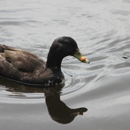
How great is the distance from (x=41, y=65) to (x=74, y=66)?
107cm

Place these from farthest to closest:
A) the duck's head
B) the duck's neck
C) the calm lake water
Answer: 1. the duck's neck
2. the duck's head
3. the calm lake water

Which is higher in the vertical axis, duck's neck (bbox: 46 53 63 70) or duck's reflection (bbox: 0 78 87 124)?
duck's neck (bbox: 46 53 63 70)

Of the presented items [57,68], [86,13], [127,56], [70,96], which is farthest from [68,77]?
[86,13]

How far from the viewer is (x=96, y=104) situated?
779 centimetres

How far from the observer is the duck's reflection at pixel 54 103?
732 centimetres

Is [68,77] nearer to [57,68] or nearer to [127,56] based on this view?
[57,68]

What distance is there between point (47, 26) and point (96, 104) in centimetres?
482

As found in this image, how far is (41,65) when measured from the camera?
8.86 metres

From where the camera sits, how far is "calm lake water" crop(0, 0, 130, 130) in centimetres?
723

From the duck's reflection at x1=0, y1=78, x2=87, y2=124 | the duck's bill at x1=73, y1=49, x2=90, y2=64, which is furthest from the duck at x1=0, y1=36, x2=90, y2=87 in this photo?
Answer: the duck's reflection at x1=0, y1=78, x2=87, y2=124

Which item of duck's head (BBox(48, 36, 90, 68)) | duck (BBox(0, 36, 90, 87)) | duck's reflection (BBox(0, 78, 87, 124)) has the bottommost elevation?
duck's reflection (BBox(0, 78, 87, 124))

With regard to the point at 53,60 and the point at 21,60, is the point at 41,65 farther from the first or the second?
the point at 21,60

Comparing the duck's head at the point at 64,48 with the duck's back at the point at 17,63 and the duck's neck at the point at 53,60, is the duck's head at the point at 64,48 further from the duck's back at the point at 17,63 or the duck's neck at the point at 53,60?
the duck's back at the point at 17,63

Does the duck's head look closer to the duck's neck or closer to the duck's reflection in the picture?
the duck's neck
